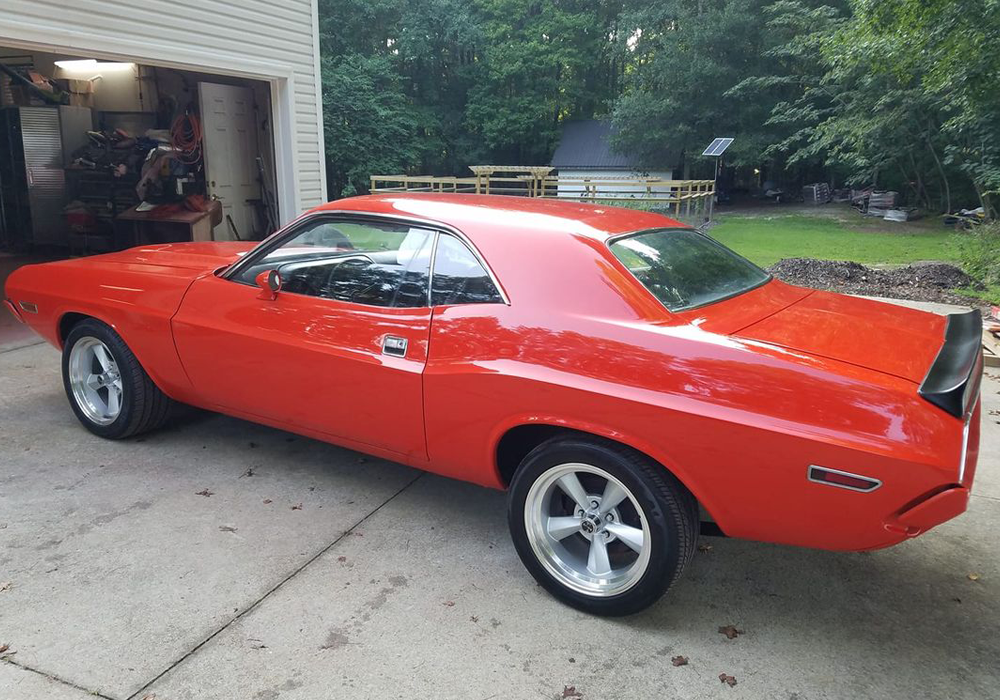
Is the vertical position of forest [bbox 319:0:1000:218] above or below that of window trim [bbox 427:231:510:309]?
above

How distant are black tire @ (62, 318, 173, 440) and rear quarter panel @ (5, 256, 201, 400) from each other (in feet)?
0.23

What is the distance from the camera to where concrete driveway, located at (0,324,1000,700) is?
246cm

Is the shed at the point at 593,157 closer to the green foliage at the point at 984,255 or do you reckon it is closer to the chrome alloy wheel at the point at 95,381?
the green foliage at the point at 984,255

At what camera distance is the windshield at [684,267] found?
301 centimetres

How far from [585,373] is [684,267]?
91cm

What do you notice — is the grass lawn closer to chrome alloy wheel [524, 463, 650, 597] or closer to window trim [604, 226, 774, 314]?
window trim [604, 226, 774, 314]

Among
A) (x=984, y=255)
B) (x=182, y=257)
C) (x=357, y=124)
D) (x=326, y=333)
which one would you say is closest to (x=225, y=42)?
(x=182, y=257)

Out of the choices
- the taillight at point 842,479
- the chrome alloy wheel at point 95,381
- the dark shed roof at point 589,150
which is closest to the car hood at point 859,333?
the taillight at point 842,479

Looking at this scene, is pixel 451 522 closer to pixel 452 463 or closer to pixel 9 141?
pixel 452 463

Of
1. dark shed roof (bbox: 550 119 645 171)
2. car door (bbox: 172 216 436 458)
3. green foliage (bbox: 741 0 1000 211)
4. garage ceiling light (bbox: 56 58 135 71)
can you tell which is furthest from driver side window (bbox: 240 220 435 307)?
dark shed roof (bbox: 550 119 645 171)

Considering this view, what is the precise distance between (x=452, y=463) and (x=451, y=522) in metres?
0.53

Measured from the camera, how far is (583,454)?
2727mm

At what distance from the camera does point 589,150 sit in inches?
1505

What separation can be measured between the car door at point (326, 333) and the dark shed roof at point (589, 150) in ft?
115
